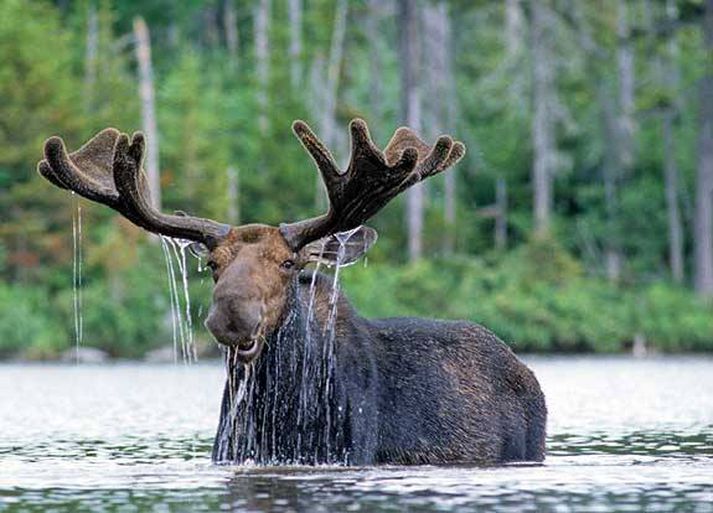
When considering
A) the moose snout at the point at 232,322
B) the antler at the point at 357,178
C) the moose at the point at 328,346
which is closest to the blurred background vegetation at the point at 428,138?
the moose at the point at 328,346

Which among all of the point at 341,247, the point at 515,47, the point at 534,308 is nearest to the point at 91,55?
the point at 515,47

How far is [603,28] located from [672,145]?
19.2 feet

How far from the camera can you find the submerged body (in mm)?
16953

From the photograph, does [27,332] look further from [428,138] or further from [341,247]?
[341,247]

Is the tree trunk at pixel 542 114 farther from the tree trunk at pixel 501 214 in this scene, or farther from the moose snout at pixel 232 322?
the moose snout at pixel 232 322

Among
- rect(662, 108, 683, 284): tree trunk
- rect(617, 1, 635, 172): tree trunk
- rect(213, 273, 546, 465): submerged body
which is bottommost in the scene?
rect(213, 273, 546, 465): submerged body

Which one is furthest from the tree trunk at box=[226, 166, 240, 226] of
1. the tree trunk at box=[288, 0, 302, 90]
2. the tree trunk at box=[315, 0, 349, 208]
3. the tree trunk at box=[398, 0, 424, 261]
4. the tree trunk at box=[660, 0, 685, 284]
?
the tree trunk at box=[660, 0, 685, 284]

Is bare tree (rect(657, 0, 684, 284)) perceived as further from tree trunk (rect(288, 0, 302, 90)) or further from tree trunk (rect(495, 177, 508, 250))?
tree trunk (rect(288, 0, 302, 90))

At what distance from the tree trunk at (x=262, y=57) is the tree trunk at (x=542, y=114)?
861 cm

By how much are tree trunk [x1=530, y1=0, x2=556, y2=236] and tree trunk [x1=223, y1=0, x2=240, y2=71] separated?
54.9ft

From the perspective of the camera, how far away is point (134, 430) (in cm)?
2381

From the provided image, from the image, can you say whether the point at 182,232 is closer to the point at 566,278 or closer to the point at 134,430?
the point at 134,430

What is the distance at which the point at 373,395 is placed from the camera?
17484mm

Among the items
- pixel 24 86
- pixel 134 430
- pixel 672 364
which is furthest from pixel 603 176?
pixel 134 430
